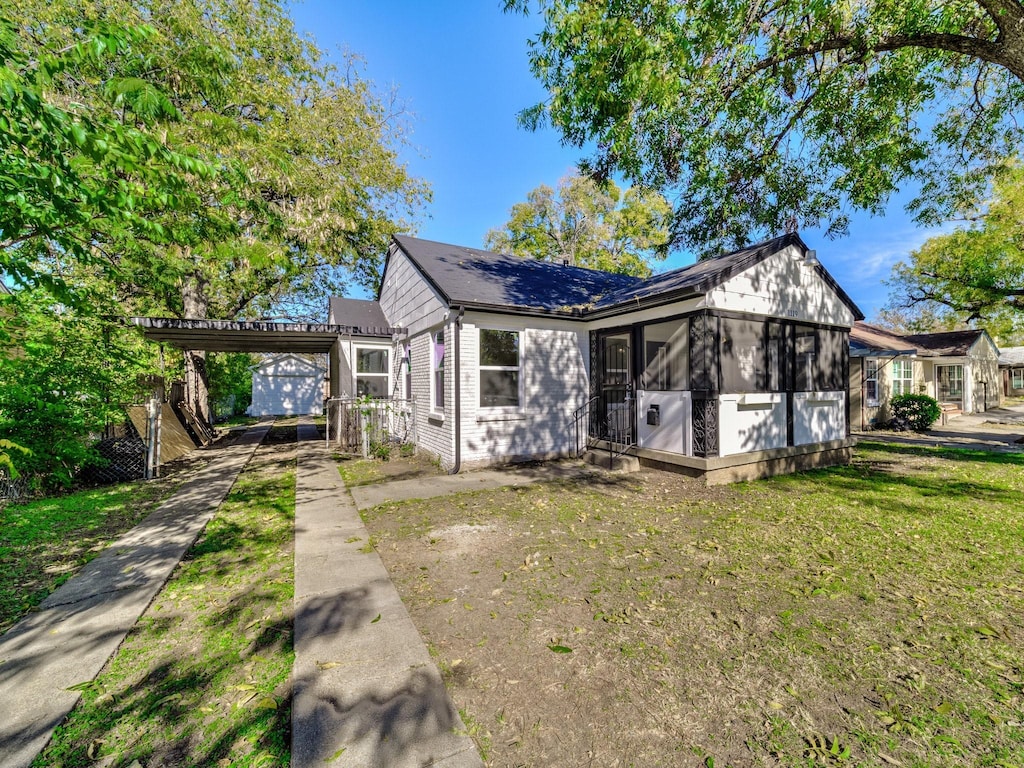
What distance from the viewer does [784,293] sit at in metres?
8.09

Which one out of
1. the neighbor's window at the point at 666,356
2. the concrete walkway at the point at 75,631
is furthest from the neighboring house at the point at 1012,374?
the concrete walkway at the point at 75,631

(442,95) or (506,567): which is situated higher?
(442,95)

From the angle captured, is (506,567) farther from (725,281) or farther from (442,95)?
(442,95)

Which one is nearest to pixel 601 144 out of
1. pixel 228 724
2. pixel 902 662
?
pixel 902 662

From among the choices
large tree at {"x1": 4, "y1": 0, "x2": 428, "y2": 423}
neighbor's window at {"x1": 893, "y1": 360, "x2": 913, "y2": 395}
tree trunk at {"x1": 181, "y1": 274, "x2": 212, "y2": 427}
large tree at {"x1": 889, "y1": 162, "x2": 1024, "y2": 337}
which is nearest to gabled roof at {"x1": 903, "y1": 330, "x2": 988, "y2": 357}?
large tree at {"x1": 889, "y1": 162, "x2": 1024, "y2": 337}

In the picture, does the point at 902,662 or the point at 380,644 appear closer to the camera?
the point at 902,662

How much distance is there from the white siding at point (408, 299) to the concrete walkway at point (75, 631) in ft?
18.4

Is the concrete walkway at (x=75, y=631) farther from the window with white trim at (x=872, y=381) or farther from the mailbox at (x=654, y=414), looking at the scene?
the window with white trim at (x=872, y=381)

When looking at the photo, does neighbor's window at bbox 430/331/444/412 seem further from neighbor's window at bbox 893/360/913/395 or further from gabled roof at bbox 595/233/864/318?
neighbor's window at bbox 893/360/913/395

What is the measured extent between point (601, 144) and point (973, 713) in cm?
843

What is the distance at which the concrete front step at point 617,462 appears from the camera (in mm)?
8227

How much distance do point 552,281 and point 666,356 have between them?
4.26 m

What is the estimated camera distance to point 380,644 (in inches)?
110

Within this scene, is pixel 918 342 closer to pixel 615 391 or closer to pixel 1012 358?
pixel 1012 358
